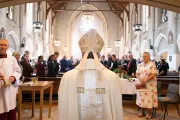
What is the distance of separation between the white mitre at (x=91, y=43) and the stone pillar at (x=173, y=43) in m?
9.58

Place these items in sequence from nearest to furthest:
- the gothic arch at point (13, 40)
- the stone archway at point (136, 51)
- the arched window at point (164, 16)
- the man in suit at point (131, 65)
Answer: the man in suit at point (131, 65) → the gothic arch at point (13, 40) → the arched window at point (164, 16) → the stone archway at point (136, 51)

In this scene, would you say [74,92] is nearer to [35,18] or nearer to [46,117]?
[46,117]

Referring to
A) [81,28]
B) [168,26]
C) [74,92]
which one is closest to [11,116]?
[74,92]

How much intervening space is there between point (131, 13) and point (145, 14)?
10.7 feet

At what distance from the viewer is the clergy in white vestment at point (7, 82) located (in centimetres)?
354

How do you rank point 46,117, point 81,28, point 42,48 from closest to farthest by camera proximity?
1. point 46,117
2. point 42,48
3. point 81,28

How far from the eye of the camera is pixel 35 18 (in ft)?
57.8

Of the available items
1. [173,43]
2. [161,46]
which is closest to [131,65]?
[173,43]

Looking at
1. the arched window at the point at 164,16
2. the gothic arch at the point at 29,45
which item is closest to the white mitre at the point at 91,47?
the arched window at the point at 164,16

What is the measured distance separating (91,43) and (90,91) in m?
0.62

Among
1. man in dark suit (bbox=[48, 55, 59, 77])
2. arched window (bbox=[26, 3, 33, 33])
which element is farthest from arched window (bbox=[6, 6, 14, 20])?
man in dark suit (bbox=[48, 55, 59, 77])

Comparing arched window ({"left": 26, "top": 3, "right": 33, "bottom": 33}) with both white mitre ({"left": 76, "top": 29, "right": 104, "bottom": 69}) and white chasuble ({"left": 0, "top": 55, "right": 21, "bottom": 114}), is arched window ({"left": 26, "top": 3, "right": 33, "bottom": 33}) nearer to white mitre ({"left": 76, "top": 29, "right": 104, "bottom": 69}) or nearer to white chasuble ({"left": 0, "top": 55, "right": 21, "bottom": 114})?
white chasuble ({"left": 0, "top": 55, "right": 21, "bottom": 114})

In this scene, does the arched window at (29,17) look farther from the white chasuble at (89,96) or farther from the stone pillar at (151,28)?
the white chasuble at (89,96)

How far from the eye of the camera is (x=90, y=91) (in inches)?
121
